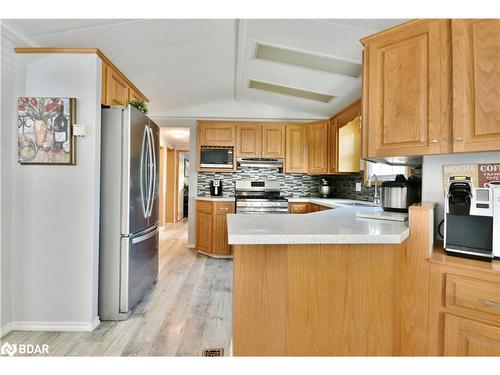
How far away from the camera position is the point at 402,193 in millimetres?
1787

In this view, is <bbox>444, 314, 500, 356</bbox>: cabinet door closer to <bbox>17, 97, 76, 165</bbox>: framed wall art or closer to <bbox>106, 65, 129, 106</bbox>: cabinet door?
<bbox>17, 97, 76, 165</bbox>: framed wall art

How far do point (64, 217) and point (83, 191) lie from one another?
9.5 inches

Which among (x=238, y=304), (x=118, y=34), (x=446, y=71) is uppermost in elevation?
(x=118, y=34)

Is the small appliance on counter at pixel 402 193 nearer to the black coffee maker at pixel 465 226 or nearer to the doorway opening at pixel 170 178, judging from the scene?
the black coffee maker at pixel 465 226

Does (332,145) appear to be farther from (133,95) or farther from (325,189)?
(133,95)

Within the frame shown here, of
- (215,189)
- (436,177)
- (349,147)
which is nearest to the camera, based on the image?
(436,177)

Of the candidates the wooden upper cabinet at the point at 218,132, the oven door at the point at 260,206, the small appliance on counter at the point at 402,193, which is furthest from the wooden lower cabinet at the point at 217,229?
the small appliance on counter at the point at 402,193

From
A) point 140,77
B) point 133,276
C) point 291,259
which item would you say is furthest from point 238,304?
point 140,77

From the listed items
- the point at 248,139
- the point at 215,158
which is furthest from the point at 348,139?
the point at 215,158

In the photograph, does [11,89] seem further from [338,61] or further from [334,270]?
[338,61]

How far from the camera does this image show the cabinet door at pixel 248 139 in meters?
4.47

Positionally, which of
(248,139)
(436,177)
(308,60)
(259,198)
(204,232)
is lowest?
(204,232)

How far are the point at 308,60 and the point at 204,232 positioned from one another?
279cm

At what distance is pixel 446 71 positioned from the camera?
1422 millimetres
